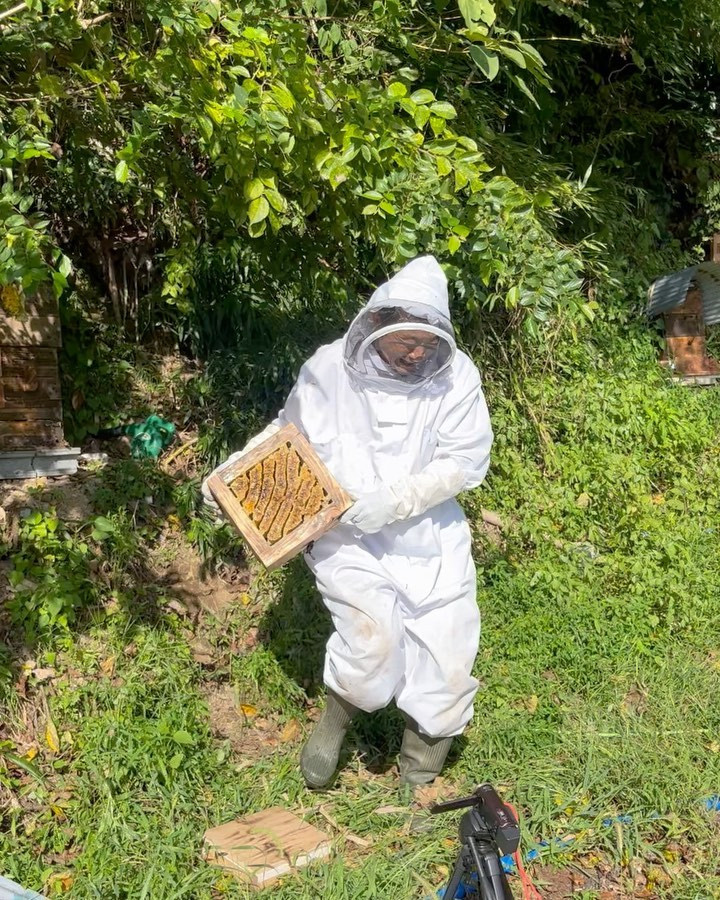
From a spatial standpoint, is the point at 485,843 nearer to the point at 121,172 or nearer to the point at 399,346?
the point at 399,346

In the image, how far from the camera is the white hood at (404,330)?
3070 mm

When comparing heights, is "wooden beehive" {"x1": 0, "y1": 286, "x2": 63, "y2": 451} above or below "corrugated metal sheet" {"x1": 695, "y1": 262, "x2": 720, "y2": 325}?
above

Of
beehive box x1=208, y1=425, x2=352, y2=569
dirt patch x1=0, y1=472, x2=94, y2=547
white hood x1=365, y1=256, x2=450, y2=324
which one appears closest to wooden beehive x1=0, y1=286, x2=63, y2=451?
dirt patch x1=0, y1=472, x2=94, y2=547

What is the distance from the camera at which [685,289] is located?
6.84m

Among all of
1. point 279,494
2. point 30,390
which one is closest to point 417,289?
point 279,494

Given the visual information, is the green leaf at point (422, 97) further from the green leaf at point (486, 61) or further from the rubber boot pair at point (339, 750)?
the rubber boot pair at point (339, 750)

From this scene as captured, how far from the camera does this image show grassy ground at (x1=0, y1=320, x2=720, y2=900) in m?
3.03

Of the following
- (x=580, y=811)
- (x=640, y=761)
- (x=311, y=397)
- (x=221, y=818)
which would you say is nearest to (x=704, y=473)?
(x=640, y=761)

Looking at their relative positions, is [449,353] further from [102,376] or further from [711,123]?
[711,123]

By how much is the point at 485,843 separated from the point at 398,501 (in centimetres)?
128

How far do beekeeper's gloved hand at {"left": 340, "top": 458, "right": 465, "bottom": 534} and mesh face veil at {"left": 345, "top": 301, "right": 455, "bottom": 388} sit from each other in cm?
35

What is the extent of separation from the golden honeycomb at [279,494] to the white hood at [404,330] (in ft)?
1.40

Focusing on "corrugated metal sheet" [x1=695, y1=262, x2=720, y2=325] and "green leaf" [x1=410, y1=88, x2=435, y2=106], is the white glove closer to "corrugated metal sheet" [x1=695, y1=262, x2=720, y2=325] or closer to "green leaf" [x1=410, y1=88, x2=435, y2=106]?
"green leaf" [x1=410, y1=88, x2=435, y2=106]

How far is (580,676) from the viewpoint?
417cm
